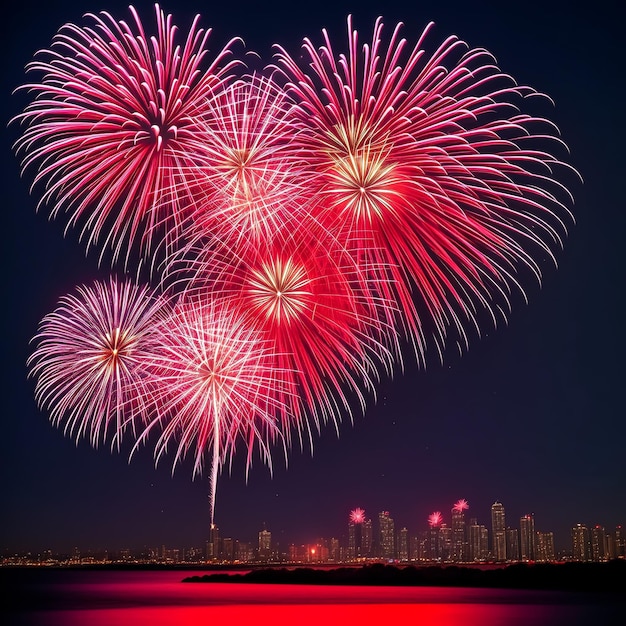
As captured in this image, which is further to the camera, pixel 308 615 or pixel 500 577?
pixel 500 577

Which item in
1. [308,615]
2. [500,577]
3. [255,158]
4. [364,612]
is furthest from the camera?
[500,577]

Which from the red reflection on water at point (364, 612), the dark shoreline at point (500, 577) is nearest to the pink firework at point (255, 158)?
the red reflection on water at point (364, 612)

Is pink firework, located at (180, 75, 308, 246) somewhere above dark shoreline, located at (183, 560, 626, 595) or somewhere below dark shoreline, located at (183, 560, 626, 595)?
above

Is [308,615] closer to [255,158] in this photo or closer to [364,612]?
[364,612]

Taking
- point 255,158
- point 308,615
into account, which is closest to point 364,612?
point 308,615

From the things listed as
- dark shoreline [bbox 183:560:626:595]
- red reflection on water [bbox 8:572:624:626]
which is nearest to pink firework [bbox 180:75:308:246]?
red reflection on water [bbox 8:572:624:626]

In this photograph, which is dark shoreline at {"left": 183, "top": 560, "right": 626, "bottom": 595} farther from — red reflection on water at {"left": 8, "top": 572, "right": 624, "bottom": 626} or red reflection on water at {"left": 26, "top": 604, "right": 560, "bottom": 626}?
red reflection on water at {"left": 26, "top": 604, "right": 560, "bottom": 626}

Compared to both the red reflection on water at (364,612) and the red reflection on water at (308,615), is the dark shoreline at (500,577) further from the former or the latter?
the red reflection on water at (308,615)

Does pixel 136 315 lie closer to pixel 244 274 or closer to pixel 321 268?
pixel 244 274

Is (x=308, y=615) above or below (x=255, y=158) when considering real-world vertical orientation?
below
